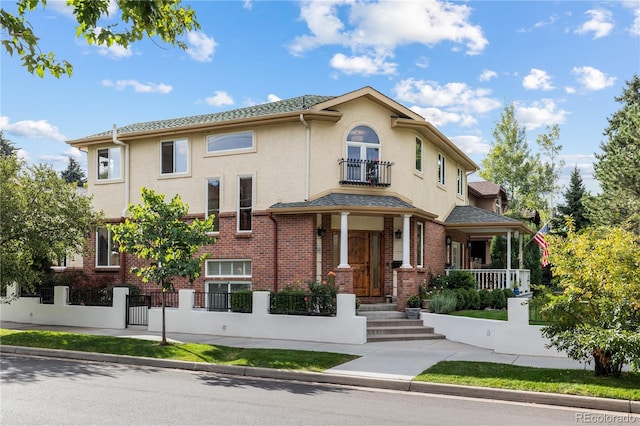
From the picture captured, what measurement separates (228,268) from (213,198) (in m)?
2.58

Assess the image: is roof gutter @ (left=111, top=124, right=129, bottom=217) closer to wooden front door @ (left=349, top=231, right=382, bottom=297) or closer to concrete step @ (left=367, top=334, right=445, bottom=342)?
wooden front door @ (left=349, top=231, right=382, bottom=297)

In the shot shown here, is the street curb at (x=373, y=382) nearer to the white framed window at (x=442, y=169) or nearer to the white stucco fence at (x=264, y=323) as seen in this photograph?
the white stucco fence at (x=264, y=323)

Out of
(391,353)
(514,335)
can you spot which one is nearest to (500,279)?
(514,335)

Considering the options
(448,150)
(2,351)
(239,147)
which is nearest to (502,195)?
(448,150)

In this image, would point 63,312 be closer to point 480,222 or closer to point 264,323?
point 264,323

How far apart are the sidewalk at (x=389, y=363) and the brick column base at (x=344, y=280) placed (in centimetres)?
227

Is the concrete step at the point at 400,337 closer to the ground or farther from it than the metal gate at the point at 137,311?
closer to the ground

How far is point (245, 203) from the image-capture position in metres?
19.5

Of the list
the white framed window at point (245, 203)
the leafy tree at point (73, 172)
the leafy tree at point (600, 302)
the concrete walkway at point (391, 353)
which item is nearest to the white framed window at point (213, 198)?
the white framed window at point (245, 203)

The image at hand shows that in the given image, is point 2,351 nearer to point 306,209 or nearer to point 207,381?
point 207,381

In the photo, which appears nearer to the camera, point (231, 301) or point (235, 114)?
point (231, 301)

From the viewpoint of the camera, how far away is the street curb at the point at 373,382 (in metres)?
8.77

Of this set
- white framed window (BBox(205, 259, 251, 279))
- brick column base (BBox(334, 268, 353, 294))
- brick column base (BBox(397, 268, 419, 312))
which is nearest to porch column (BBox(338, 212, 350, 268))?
brick column base (BBox(334, 268, 353, 294))

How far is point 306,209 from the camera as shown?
17.5 meters
